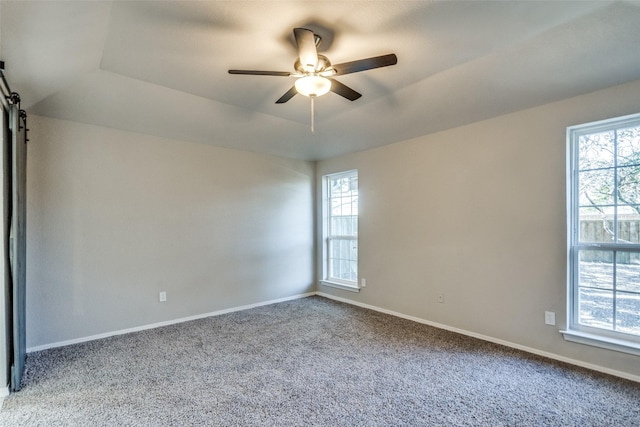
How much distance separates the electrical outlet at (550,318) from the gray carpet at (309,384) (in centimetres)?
34

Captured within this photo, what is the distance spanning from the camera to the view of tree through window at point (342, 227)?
4.84m

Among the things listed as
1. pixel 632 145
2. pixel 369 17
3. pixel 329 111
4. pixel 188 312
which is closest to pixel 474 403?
pixel 632 145

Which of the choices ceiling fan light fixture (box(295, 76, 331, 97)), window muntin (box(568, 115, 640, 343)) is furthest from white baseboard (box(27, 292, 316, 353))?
window muntin (box(568, 115, 640, 343))

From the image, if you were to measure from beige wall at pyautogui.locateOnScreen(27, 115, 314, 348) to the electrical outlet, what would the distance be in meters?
3.31

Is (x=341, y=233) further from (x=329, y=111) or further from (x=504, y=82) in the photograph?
(x=504, y=82)

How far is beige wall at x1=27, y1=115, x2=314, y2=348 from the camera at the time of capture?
10.1ft

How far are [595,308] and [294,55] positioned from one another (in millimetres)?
3317

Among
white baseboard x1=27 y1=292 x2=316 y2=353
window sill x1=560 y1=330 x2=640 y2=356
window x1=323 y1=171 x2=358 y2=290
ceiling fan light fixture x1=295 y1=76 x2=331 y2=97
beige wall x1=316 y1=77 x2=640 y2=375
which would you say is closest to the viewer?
ceiling fan light fixture x1=295 y1=76 x2=331 y2=97

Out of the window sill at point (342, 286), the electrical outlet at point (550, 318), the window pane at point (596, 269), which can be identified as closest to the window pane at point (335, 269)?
the window sill at point (342, 286)

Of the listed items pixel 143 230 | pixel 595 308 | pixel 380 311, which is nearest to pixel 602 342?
pixel 595 308

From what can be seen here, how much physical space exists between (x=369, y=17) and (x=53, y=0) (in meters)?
1.79

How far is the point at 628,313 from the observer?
253 centimetres

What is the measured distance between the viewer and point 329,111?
351 cm

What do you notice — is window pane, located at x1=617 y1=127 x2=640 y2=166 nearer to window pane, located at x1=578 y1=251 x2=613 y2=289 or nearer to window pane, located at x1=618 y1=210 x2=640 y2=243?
window pane, located at x1=618 y1=210 x2=640 y2=243
